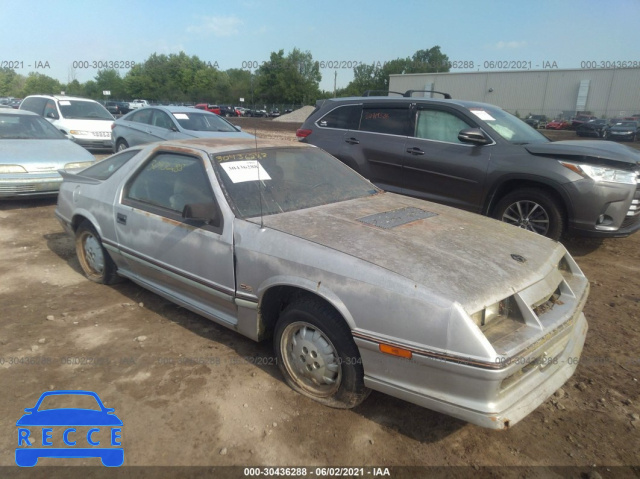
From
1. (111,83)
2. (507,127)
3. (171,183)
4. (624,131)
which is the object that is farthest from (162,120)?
(111,83)

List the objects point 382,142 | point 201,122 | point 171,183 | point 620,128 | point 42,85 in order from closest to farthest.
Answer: point 171,183 < point 382,142 < point 201,122 < point 620,128 < point 42,85

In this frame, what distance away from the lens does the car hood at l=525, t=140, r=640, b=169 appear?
186 inches

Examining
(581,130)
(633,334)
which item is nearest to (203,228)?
(633,334)

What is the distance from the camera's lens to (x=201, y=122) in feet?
31.3

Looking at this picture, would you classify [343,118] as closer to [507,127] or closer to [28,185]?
[507,127]

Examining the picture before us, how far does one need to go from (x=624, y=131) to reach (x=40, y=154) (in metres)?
29.8

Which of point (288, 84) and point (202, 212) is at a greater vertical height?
point (288, 84)

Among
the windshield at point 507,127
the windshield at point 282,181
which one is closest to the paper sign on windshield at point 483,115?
the windshield at point 507,127

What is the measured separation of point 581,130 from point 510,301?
109ft

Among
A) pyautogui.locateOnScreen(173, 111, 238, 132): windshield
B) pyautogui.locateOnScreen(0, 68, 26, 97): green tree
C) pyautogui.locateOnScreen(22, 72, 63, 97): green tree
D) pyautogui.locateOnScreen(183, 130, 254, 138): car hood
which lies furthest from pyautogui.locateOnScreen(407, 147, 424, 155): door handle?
pyautogui.locateOnScreen(0, 68, 26, 97): green tree

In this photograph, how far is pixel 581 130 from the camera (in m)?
30.0

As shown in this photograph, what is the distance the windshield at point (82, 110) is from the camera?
12047 mm

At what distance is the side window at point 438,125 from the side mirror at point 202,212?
11.8ft

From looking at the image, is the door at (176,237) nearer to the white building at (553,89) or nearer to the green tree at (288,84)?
the white building at (553,89)
